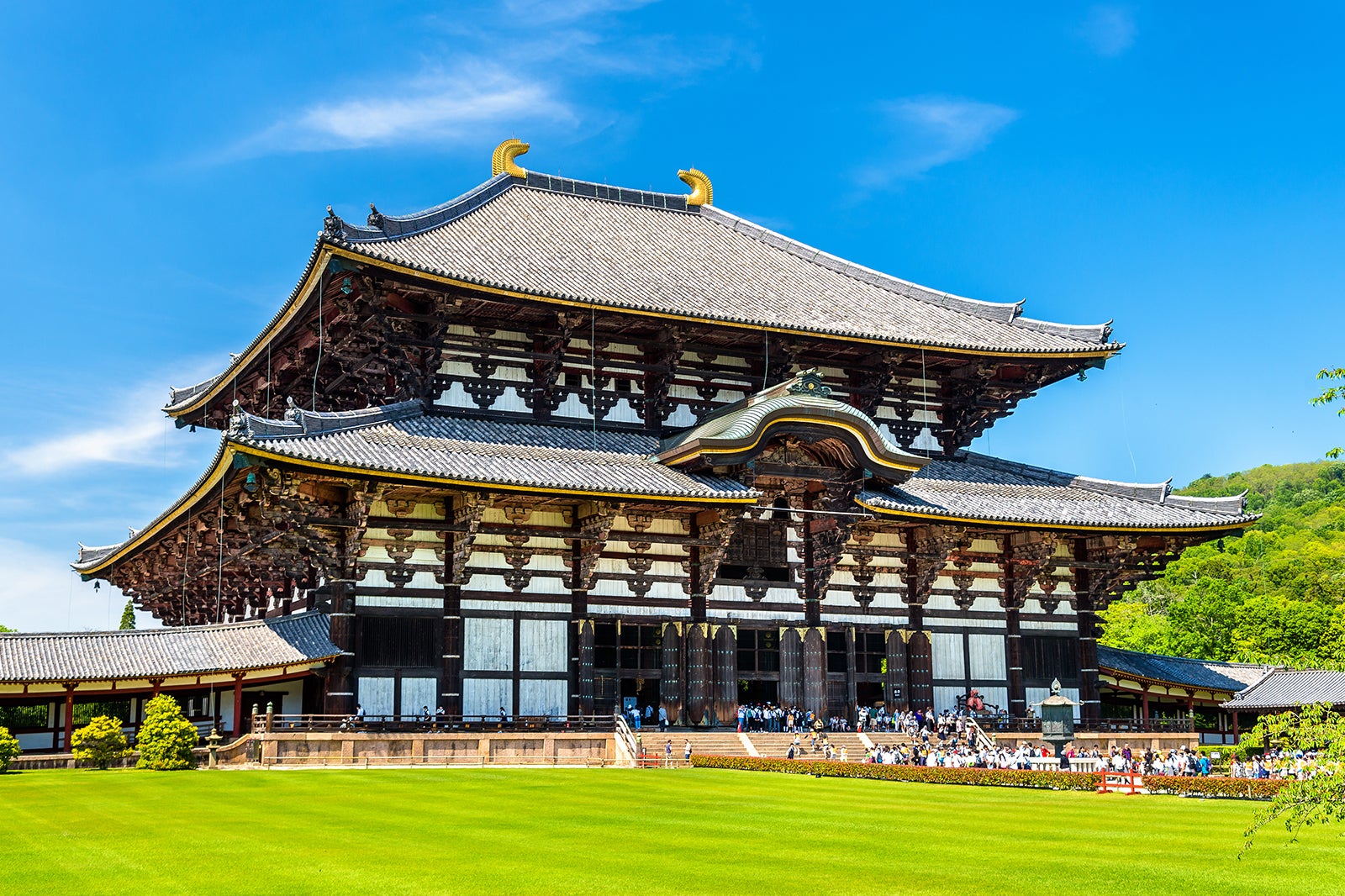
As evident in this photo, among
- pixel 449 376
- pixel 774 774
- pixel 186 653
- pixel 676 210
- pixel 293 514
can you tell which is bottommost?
pixel 774 774

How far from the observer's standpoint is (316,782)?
2878 cm

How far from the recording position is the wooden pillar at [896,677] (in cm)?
4469

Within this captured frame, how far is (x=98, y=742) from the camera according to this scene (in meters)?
35.5

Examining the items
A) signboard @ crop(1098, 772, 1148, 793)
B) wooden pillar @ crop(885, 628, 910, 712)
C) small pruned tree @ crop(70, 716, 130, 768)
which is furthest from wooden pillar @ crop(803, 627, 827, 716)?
small pruned tree @ crop(70, 716, 130, 768)

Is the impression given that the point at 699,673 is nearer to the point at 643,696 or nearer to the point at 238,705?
the point at 643,696

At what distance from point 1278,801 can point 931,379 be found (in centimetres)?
3808

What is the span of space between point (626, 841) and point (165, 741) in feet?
65.5

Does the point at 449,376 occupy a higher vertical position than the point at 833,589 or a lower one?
higher

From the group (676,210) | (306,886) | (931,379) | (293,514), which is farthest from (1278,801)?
(676,210)

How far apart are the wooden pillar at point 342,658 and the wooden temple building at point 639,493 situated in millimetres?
84

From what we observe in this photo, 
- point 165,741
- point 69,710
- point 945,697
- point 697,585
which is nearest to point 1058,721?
point 945,697

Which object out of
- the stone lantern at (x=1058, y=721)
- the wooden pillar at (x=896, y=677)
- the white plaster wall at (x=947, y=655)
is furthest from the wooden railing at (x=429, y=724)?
the stone lantern at (x=1058, y=721)

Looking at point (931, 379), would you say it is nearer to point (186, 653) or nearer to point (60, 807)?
point (186, 653)

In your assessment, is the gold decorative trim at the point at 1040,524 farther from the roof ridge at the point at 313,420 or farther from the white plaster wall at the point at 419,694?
the roof ridge at the point at 313,420
